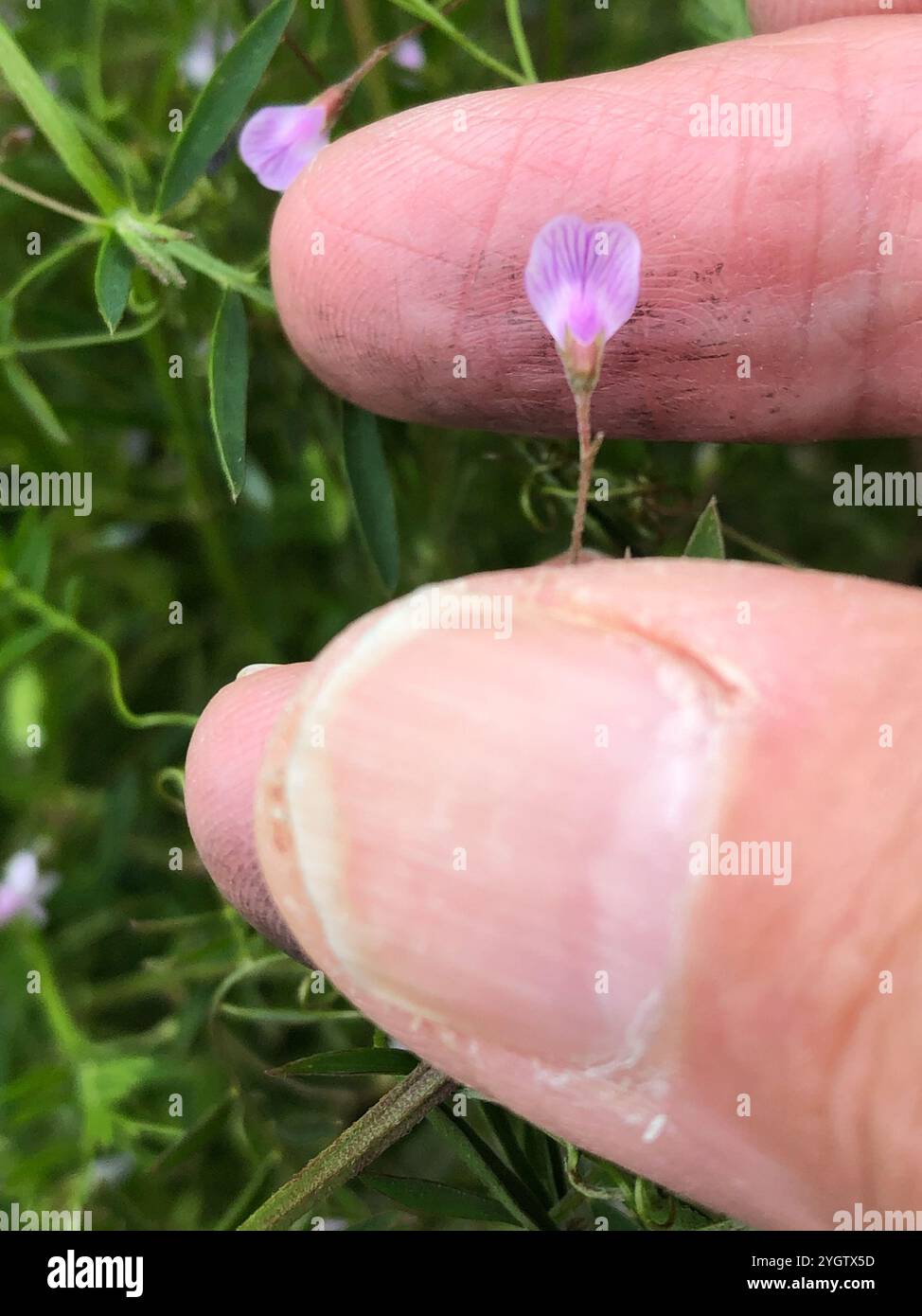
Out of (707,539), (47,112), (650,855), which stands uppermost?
(47,112)

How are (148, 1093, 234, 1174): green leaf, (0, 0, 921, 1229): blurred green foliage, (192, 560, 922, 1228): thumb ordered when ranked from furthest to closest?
1. (0, 0, 921, 1229): blurred green foliage
2. (148, 1093, 234, 1174): green leaf
3. (192, 560, 922, 1228): thumb

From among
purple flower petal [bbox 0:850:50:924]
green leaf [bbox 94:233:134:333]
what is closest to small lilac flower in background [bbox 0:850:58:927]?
purple flower petal [bbox 0:850:50:924]

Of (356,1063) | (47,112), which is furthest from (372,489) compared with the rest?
(356,1063)

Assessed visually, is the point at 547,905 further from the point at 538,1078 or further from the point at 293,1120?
the point at 293,1120

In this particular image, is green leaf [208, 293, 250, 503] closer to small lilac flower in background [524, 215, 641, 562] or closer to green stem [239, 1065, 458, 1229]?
small lilac flower in background [524, 215, 641, 562]

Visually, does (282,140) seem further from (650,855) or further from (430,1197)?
(430,1197)
